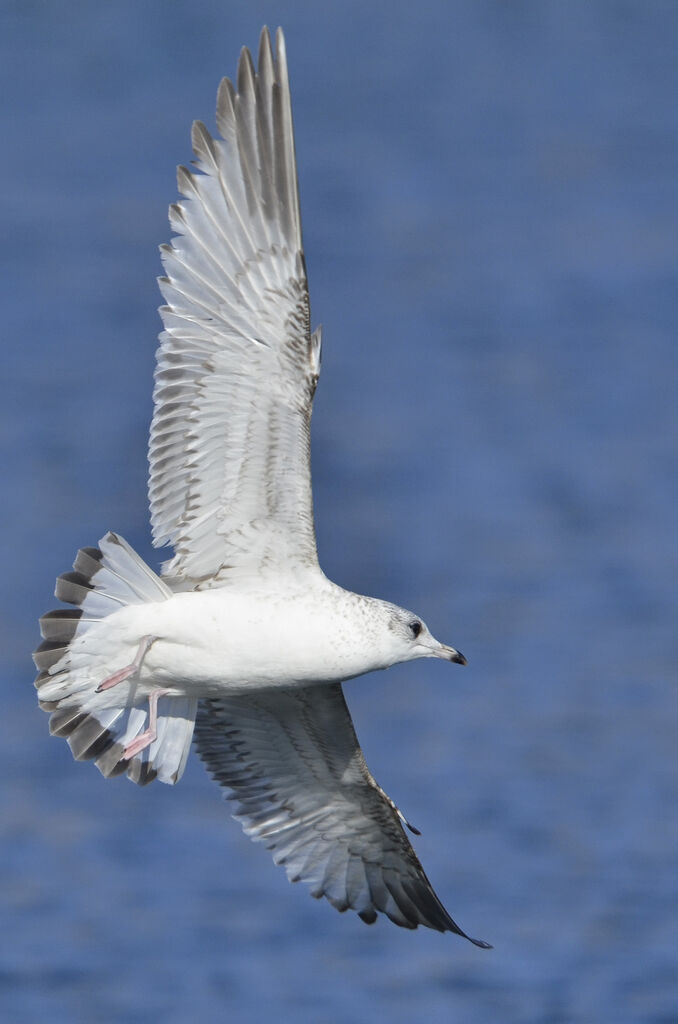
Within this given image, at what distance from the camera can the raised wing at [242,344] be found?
29.1 feet

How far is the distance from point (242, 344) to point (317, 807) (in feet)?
8.26

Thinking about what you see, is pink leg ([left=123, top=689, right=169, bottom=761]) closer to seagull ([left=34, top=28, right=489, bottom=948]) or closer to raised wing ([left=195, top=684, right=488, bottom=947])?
seagull ([left=34, top=28, right=489, bottom=948])

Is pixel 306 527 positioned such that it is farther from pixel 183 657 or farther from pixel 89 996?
pixel 89 996

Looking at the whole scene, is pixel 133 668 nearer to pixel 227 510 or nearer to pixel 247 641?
pixel 247 641

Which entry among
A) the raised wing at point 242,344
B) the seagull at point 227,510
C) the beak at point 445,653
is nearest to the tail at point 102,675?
the seagull at point 227,510

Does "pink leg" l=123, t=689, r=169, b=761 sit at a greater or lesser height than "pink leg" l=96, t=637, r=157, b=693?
lesser

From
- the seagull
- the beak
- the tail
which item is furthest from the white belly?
the beak

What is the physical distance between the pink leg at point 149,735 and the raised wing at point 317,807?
0.77 meters

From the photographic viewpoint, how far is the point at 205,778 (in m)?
16.1

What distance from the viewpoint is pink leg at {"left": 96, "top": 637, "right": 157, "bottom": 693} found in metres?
8.99

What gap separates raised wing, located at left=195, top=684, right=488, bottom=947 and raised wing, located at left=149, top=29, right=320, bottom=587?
117 centimetres

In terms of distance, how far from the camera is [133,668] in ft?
29.6

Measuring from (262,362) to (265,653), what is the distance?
47.8 inches

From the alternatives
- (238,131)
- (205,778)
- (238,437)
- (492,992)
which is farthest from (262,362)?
(205,778)
